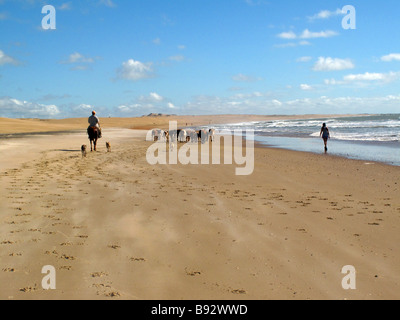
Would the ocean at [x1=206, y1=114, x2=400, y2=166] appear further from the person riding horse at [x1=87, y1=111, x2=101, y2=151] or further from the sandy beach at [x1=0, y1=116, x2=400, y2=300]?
the person riding horse at [x1=87, y1=111, x2=101, y2=151]

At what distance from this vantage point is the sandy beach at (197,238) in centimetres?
389

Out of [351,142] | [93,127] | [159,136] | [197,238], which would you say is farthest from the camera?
[159,136]

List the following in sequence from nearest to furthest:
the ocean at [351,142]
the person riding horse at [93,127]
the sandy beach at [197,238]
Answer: the sandy beach at [197,238] → the ocean at [351,142] → the person riding horse at [93,127]

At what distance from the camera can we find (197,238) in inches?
213

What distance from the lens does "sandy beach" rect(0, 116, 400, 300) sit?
3.89 metres

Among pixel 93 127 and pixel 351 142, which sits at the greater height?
pixel 93 127

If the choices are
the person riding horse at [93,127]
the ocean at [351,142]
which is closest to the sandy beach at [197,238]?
the ocean at [351,142]

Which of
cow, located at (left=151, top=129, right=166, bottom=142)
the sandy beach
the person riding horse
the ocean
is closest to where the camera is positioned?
the sandy beach

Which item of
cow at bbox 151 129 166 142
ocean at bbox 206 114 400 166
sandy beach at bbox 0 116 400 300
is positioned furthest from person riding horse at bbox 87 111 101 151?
ocean at bbox 206 114 400 166

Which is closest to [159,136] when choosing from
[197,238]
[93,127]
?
[93,127]

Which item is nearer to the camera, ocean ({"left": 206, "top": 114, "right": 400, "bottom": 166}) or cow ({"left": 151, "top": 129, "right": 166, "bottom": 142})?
ocean ({"left": 206, "top": 114, "right": 400, "bottom": 166})

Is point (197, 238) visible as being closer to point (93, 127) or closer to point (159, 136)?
point (93, 127)

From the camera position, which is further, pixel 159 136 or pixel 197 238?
pixel 159 136

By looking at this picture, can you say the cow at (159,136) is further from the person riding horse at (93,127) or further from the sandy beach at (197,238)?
the sandy beach at (197,238)
